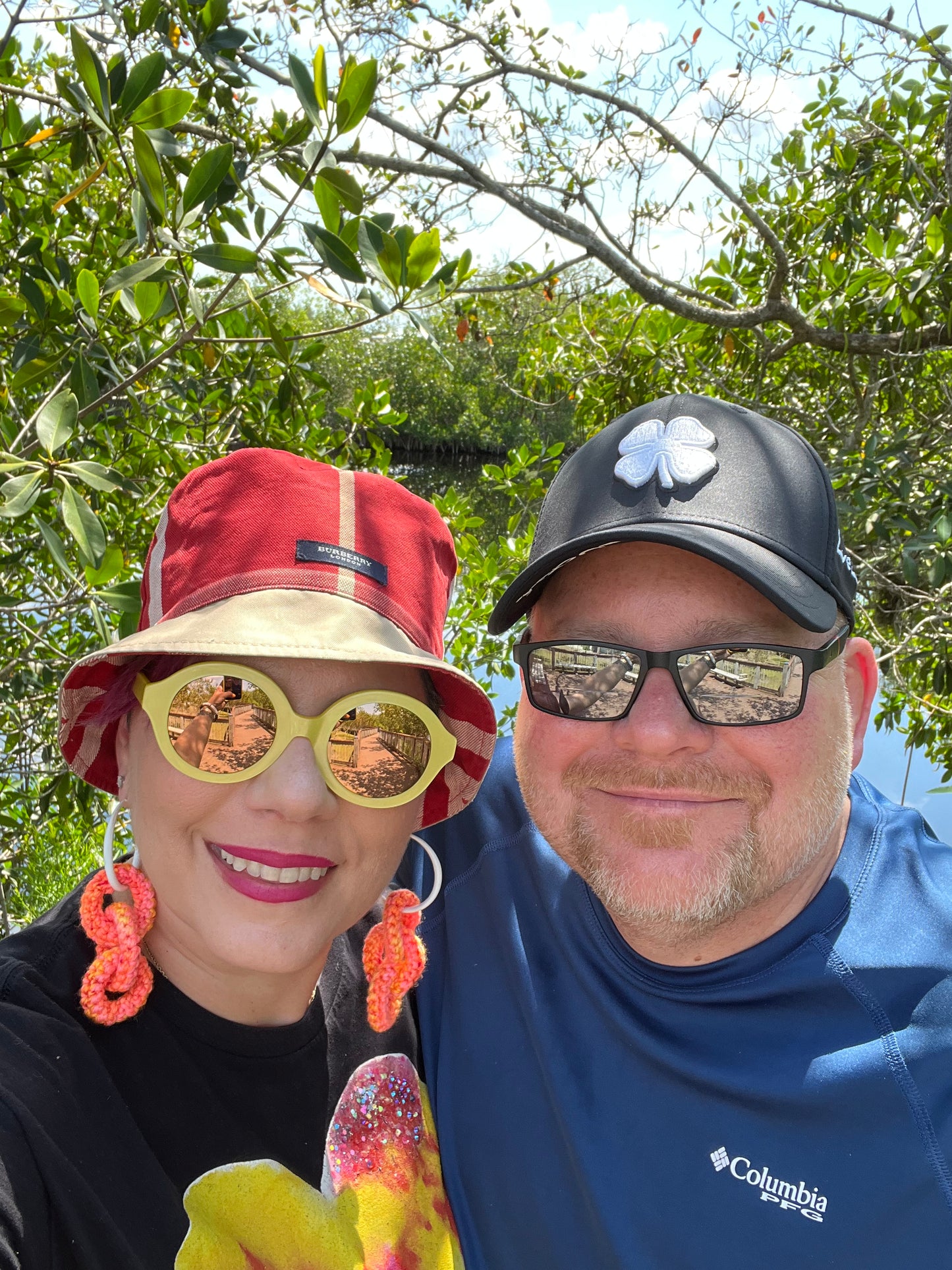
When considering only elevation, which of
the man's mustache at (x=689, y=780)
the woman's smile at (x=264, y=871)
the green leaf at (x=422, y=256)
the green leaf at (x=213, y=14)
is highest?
the green leaf at (x=213, y=14)

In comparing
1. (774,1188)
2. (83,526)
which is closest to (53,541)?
(83,526)

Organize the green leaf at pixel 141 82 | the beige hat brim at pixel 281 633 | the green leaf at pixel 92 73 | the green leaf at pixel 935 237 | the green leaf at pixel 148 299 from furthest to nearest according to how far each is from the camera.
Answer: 1. the green leaf at pixel 935 237
2. the green leaf at pixel 148 299
3. the green leaf at pixel 141 82
4. the green leaf at pixel 92 73
5. the beige hat brim at pixel 281 633

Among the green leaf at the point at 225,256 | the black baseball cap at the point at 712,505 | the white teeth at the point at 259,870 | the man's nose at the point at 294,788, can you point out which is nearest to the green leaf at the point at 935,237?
the black baseball cap at the point at 712,505

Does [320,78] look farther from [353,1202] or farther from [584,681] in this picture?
[353,1202]

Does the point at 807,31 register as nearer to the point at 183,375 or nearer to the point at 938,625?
the point at 938,625

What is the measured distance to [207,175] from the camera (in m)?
1.77

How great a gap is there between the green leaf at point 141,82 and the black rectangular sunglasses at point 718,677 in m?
1.28

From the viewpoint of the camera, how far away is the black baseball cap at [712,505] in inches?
65.4

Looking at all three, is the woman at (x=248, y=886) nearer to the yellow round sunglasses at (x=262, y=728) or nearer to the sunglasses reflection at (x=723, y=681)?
the yellow round sunglasses at (x=262, y=728)

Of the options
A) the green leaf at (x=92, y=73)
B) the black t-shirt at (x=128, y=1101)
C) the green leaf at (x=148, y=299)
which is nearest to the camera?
the black t-shirt at (x=128, y=1101)

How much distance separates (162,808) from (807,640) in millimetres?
1158

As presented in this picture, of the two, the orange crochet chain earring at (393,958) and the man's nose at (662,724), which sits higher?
the man's nose at (662,724)

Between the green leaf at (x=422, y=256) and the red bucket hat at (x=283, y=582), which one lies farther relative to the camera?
the green leaf at (x=422, y=256)

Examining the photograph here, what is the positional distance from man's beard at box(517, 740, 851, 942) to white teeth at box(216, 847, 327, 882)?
568mm
